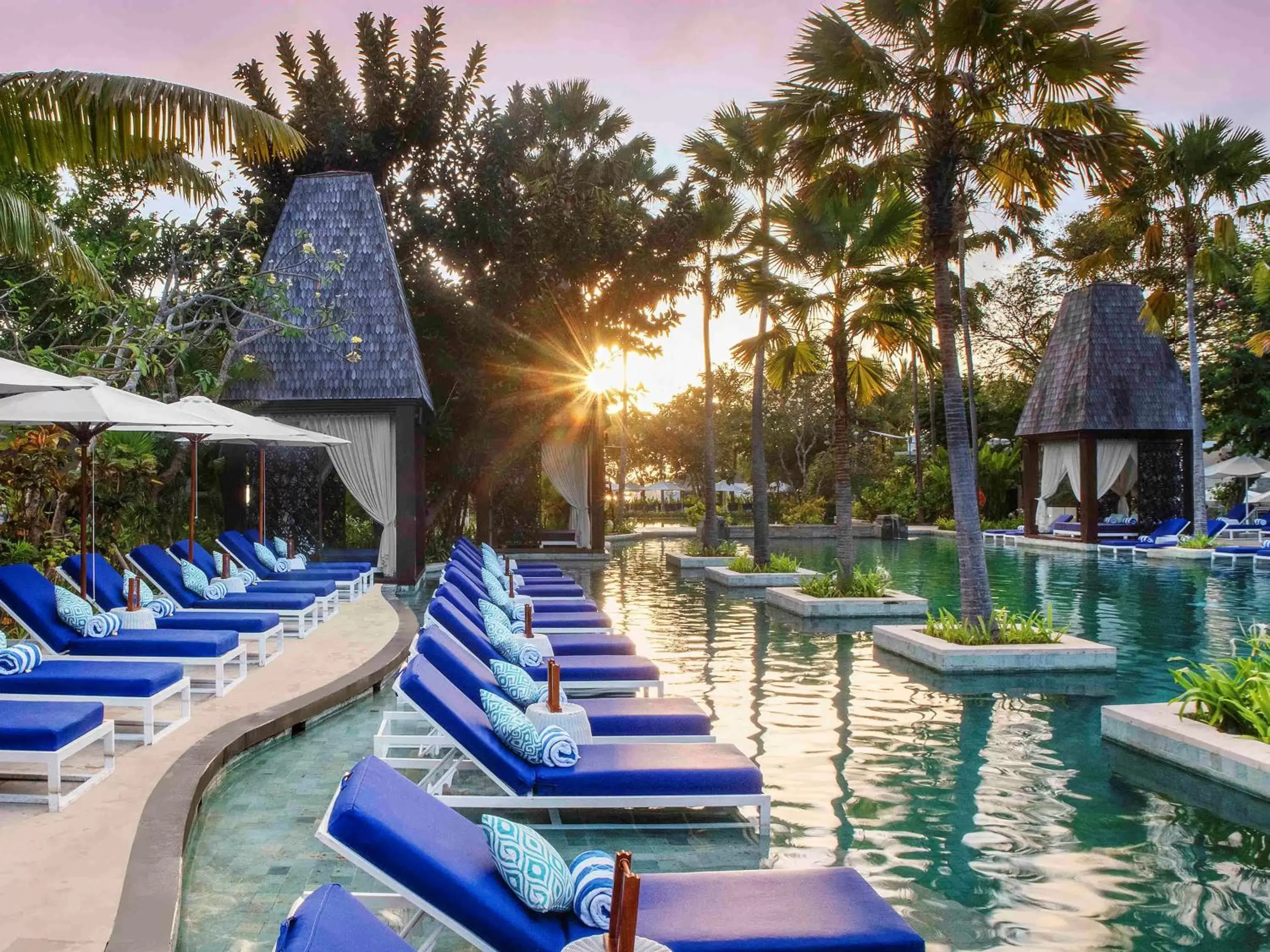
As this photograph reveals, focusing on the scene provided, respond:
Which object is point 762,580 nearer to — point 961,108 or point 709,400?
point 709,400

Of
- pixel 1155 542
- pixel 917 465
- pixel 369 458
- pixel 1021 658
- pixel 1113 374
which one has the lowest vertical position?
pixel 1021 658

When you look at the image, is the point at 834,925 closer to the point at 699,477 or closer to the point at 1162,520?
the point at 1162,520

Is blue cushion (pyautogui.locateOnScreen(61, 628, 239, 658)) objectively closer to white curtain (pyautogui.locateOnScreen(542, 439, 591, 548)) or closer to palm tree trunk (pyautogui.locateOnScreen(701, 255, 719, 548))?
white curtain (pyautogui.locateOnScreen(542, 439, 591, 548))

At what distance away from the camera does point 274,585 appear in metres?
12.2

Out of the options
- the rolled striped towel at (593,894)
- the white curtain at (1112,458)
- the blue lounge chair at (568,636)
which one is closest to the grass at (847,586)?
the blue lounge chair at (568,636)

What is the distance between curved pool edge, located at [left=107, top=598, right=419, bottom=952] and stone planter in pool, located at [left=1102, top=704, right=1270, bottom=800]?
5.66 meters

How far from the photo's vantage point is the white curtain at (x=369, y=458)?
648 inches

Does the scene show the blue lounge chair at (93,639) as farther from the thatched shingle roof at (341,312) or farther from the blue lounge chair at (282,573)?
the thatched shingle roof at (341,312)

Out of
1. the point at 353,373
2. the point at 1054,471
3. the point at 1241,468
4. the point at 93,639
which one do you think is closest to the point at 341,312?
the point at 353,373

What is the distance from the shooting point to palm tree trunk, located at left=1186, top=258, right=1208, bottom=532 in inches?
929

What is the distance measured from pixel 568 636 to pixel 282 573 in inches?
227

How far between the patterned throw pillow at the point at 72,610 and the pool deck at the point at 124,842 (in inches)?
43.6

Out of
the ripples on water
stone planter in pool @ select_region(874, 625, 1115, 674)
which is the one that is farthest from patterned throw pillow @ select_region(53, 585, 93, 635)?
stone planter in pool @ select_region(874, 625, 1115, 674)

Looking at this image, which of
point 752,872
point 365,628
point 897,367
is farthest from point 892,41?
point 752,872
